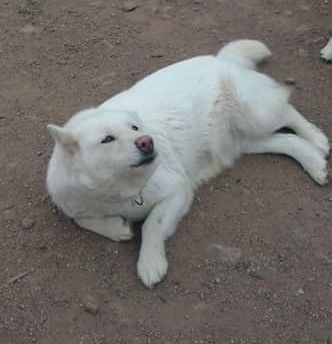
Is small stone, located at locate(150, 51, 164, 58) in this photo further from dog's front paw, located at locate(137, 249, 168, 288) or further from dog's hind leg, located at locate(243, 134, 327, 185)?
dog's front paw, located at locate(137, 249, 168, 288)

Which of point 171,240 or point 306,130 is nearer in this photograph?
point 171,240

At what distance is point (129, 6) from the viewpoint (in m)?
Result: 7.93

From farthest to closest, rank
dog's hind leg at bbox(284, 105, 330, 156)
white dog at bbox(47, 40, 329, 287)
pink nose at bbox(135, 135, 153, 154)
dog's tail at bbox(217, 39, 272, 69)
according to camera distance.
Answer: dog's tail at bbox(217, 39, 272, 69), dog's hind leg at bbox(284, 105, 330, 156), white dog at bbox(47, 40, 329, 287), pink nose at bbox(135, 135, 153, 154)

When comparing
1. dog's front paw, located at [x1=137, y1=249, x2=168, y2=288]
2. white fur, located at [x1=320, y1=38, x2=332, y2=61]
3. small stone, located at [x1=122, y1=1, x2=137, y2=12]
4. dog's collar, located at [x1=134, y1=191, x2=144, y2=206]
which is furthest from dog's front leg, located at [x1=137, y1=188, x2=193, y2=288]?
small stone, located at [x1=122, y1=1, x2=137, y2=12]

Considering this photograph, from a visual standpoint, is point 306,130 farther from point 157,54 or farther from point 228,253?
point 157,54

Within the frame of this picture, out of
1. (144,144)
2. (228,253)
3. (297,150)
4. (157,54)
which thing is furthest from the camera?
(157,54)

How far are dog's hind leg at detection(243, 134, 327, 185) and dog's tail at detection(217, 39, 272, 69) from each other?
89 cm

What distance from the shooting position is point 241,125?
5820 millimetres

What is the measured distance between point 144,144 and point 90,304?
49.7 inches

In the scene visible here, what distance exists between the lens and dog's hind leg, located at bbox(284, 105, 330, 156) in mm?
5824

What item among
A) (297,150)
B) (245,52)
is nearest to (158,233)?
(297,150)

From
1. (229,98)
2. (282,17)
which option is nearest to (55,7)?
(282,17)

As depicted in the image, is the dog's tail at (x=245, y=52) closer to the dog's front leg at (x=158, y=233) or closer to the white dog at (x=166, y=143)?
the white dog at (x=166, y=143)

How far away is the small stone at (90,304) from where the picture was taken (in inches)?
183
